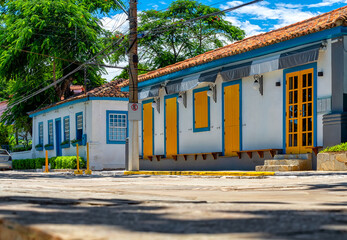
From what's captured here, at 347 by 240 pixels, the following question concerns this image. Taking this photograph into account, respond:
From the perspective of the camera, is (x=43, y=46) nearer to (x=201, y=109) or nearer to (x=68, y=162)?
(x=68, y=162)

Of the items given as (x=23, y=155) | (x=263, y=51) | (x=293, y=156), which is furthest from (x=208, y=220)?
(x=23, y=155)

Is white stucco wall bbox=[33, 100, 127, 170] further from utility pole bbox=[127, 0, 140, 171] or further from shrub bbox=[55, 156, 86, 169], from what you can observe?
utility pole bbox=[127, 0, 140, 171]

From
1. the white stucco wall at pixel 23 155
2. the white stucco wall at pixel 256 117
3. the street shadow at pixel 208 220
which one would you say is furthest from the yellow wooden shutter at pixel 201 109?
the white stucco wall at pixel 23 155

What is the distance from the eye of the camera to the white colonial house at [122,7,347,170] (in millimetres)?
16234

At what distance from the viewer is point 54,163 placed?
32562 mm

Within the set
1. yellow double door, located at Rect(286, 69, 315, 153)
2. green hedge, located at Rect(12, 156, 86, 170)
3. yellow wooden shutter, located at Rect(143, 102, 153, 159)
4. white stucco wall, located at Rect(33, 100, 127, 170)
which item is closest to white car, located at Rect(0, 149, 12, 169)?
green hedge, located at Rect(12, 156, 86, 170)

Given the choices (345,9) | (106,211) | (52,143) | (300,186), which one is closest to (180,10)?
(52,143)

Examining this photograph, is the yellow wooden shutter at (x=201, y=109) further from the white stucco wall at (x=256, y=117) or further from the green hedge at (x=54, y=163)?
the green hedge at (x=54, y=163)

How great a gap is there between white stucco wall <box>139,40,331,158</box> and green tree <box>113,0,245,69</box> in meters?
26.4

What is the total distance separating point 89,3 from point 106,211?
43.8m

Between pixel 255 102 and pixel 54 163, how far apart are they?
1634cm

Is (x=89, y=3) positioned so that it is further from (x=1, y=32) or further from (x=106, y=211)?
(x=106, y=211)

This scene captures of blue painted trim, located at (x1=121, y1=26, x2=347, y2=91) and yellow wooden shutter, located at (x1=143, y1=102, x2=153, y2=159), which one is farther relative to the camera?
yellow wooden shutter, located at (x1=143, y1=102, x2=153, y2=159)

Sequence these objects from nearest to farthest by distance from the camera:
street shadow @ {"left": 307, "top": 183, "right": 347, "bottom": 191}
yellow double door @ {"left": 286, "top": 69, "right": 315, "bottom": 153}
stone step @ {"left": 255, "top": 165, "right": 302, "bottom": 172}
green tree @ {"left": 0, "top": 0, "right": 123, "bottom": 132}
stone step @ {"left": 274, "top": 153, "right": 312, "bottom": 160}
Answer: street shadow @ {"left": 307, "top": 183, "right": 347, "bottom": 191} < stone step @ {"left": 255, "top": 165, "right": 302, "bottom": 172} < stone step @ {"left": 274, "top": 153, "right": 312, "bottom": 160} < yellow double door @ {"left": 286, "top": 69, "right": 315, "bottom": 153} < green tree @ {"left": 0, "top": 0, "right": 123, "bottom": 132}
